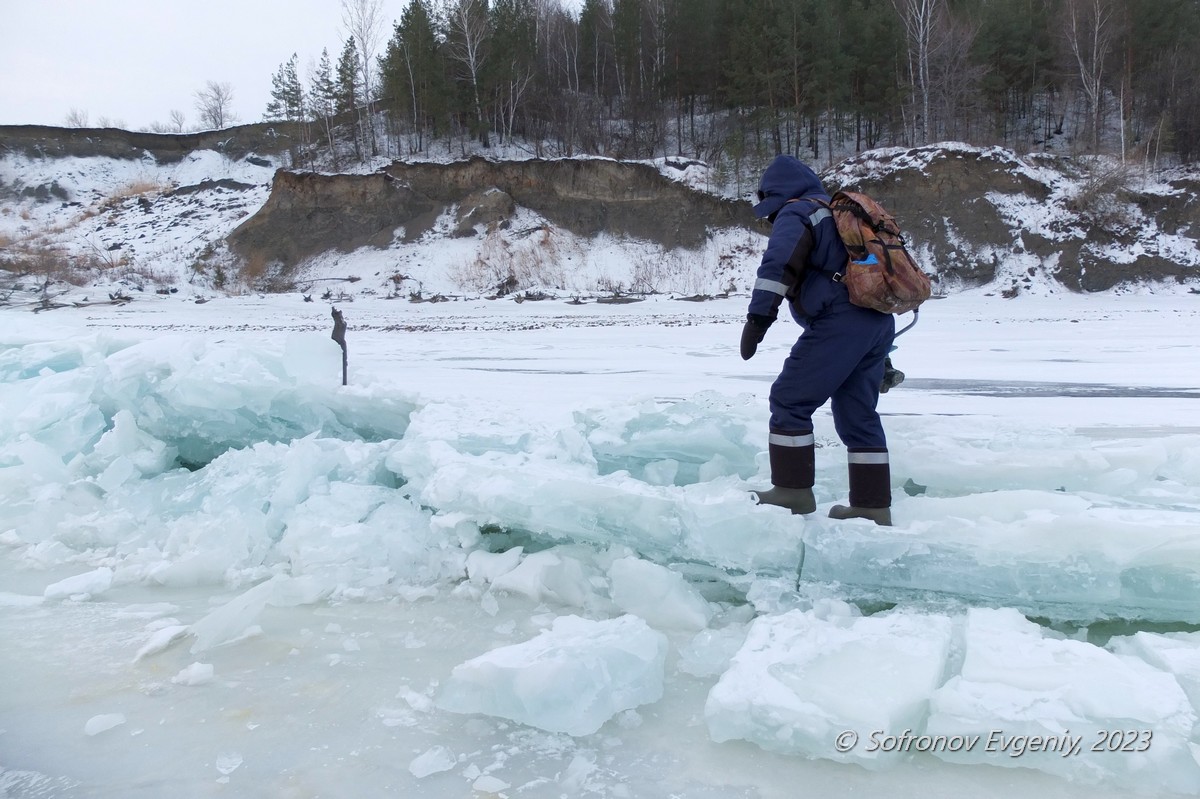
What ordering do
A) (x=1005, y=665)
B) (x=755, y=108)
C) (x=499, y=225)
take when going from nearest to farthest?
(x=1005, y=665) → (x=499, y=225) → (x=755, y=108)

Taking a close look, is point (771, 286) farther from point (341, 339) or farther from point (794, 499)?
point (341, 339)

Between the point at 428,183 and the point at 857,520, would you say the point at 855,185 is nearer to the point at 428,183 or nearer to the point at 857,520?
the point at 428,183

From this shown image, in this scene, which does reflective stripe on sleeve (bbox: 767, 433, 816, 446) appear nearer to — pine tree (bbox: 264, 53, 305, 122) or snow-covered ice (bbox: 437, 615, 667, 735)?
snow-covered ice (bbox: 437, 615, 667, 735)

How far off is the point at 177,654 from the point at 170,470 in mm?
2189

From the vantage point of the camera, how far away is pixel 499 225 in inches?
1055

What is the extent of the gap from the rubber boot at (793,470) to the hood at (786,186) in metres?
0.88

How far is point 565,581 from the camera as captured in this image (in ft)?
9.12

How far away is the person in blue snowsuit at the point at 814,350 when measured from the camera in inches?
104

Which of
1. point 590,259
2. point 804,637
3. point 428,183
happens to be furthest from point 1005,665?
point 428,183

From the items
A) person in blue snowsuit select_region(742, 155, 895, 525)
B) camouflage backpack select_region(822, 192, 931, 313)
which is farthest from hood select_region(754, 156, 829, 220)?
camouflage backpack select_region(822, 192, 931, 313)

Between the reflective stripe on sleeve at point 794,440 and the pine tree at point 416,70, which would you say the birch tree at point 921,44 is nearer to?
the pine tree at point 416,70

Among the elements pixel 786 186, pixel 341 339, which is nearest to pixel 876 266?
pixel 786 186

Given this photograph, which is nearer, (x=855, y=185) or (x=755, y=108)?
(x=855, y=185)

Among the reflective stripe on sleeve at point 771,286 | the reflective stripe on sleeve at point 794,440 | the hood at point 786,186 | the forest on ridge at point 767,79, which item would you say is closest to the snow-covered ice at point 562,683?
the reflective stripe on sleeve at point 794,440
